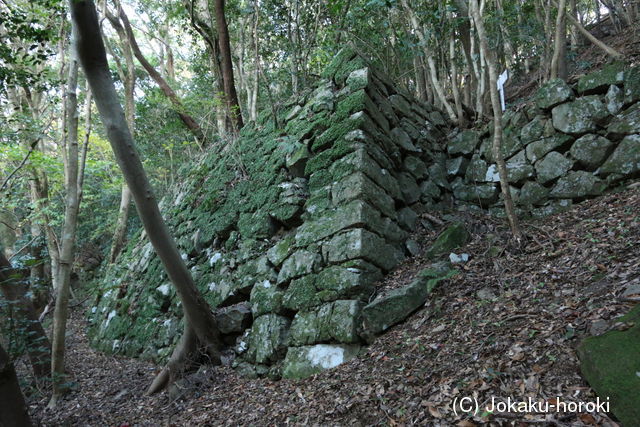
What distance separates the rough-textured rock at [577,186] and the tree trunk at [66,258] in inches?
254

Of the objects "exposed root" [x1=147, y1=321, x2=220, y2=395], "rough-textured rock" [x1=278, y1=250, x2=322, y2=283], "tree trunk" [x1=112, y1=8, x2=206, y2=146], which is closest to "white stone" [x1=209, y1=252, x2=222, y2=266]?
"exposed root" [x1=147, y1=321, x2=220, y2=395]

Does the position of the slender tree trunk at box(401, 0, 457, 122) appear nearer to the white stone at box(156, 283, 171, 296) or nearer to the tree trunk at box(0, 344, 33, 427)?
the white stone at box(156, 283, 171, 296)

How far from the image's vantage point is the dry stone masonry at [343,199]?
12.9 ft

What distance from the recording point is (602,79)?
4.79 metres

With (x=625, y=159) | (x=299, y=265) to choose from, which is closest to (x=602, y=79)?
(x=625, y=159)

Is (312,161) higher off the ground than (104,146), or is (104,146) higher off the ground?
(104,146)

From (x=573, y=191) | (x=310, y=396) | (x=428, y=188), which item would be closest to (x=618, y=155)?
(x=573, y=191)

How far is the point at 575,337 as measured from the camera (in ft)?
7.55

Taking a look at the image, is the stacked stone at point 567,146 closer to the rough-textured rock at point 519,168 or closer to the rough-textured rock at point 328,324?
the rough-textured rock at point 519,168

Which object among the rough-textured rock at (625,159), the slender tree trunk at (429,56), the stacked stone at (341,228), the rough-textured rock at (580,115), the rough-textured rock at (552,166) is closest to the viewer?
the stacked stone at (341,228)

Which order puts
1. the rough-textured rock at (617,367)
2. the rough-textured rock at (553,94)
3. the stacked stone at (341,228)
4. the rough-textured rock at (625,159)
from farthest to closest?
the rough-textured rock at (553,94) < the rough-textured rock at (625,159) < the stacked stone at (341,228) < the rough-textured rock at (617,367)

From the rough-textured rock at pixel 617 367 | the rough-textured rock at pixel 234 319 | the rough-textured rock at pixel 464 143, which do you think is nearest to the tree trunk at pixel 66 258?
the rough-textured rock at pixel 234 319

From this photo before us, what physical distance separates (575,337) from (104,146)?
13.8 meters

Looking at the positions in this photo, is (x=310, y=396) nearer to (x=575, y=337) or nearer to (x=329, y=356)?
(x=329, y=356)
